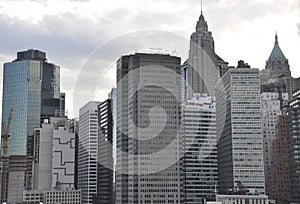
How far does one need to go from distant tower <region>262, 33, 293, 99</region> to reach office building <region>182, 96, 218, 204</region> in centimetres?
1975

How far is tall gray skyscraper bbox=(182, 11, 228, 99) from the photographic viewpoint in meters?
84.2

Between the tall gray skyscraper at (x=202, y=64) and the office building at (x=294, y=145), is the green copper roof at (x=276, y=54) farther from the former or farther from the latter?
the office building at (x=294, y=145)

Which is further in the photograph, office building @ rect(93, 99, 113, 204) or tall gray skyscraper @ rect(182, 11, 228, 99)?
tall gray skyscraper @ rect(182, 11, 228, 99)

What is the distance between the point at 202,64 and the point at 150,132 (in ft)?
128

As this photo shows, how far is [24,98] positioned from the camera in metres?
93.5

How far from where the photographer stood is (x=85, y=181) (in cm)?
7762

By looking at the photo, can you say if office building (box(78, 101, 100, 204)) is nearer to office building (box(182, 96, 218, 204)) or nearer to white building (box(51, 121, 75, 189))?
white building (box(51, 121, 75, 189))

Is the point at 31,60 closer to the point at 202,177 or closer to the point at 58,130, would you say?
the point at 58,130

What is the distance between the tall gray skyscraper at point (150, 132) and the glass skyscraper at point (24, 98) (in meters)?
42.8

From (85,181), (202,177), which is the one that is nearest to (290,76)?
(202,177)

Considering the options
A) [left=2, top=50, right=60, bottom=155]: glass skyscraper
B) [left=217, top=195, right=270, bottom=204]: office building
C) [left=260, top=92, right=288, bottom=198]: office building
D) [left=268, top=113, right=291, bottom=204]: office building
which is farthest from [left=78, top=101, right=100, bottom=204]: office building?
[left=217, top=195, right=270, bottom=204]: office building

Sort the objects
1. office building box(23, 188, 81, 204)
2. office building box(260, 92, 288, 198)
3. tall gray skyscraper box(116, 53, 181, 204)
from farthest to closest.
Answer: office building box(23, 188, 81, 204)
office building box(260, 92, 288, 198)
tall gray skyscraper box(116, 53, 181, 204)

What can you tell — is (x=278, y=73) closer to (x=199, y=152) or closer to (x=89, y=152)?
(x=199, y=152)

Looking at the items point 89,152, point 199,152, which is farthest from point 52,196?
point 199,152
